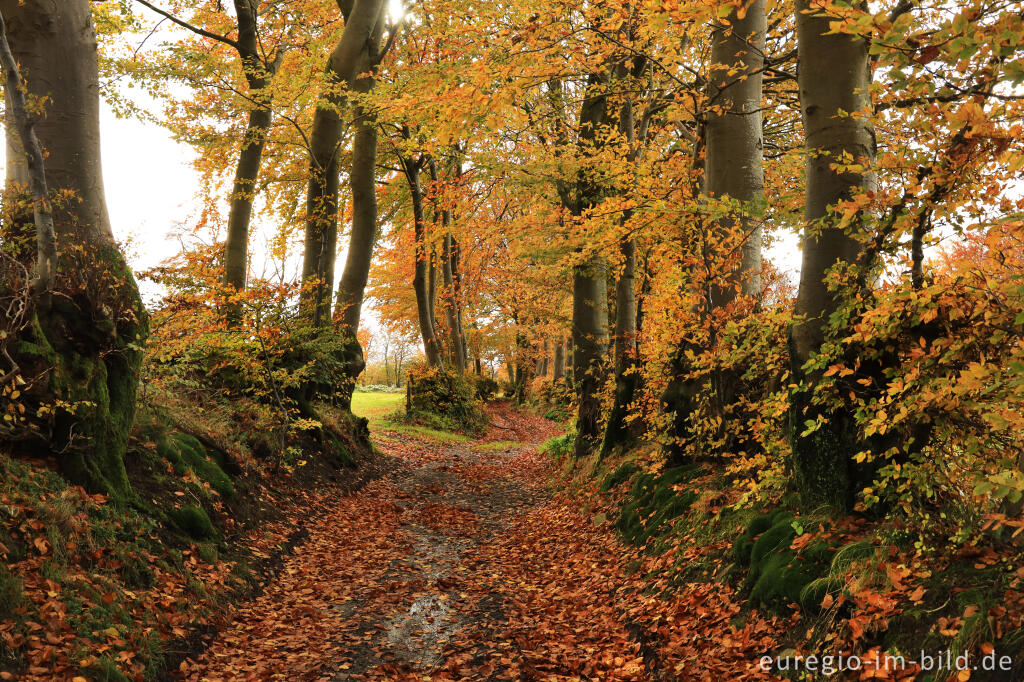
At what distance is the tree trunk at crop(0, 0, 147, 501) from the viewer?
16.3 feet

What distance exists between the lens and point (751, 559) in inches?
175

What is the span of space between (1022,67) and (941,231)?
→ 1.32 metres

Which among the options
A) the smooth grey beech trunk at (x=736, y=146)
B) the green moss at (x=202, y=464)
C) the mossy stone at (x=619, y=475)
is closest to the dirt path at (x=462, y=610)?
the mossy stone at (x=619, y=475)

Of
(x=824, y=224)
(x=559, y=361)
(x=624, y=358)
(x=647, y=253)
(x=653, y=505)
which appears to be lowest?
(x=653, y=505)

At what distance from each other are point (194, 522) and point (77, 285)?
8.15 ft

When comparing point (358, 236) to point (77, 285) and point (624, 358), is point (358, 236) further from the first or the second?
point (77, 285)

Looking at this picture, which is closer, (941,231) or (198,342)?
(941,231)

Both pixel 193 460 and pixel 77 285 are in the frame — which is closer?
pixel 77 285

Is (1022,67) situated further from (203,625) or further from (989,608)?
(203,625)

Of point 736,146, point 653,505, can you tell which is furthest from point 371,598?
point 736,146

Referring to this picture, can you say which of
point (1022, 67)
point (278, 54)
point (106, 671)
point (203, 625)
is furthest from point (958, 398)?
point (278, 54)

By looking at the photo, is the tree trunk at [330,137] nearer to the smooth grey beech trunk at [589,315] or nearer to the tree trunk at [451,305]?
the smooth grey beech trunk at [589,315]

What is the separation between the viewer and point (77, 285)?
5262mm

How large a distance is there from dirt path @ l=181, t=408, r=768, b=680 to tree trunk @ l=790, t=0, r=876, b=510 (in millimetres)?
1280
